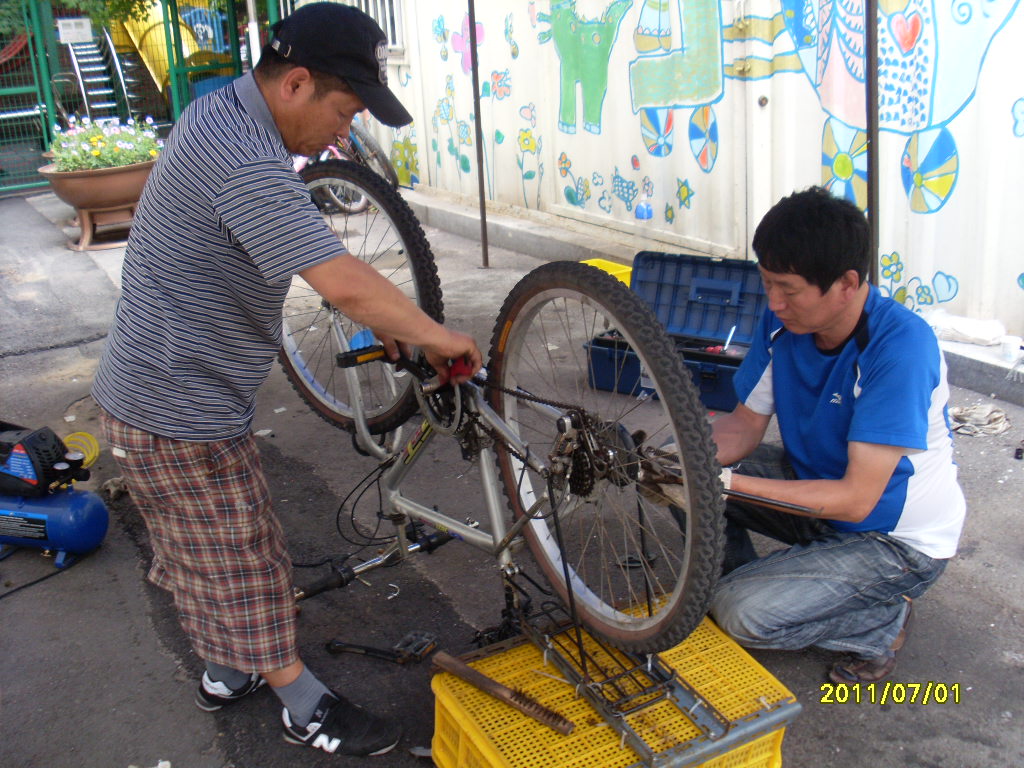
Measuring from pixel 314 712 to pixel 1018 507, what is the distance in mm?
2565

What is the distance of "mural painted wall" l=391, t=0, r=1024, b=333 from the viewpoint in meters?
4.18

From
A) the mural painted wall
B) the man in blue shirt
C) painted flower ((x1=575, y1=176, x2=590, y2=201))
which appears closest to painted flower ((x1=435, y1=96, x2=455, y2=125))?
the mural painted wall

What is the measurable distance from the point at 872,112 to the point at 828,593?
2.03 m

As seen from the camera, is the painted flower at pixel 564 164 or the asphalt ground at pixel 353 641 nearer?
the asphalt ground at pixel 353 641

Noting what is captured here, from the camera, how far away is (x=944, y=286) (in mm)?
4488

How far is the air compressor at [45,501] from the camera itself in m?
3.26

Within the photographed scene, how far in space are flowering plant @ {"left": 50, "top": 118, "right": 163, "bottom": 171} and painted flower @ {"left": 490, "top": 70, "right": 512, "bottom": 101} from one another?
2827mm

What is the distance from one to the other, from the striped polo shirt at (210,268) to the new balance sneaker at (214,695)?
765mm

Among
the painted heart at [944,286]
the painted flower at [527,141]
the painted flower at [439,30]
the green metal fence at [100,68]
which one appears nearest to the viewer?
the painted heart at [944,286]

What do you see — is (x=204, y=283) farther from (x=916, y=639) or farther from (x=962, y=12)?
(x=962, y=12)

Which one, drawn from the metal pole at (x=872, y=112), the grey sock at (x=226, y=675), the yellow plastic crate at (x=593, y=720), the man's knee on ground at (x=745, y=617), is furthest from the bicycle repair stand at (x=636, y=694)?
the metal pole at (x=872, y=112)

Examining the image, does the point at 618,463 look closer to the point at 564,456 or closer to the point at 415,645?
the point at 564,456

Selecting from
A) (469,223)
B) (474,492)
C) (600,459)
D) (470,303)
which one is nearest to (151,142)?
(469,223)

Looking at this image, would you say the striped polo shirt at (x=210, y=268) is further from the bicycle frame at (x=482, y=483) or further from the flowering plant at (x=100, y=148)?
the flowering plant at (x=100, y=148)
